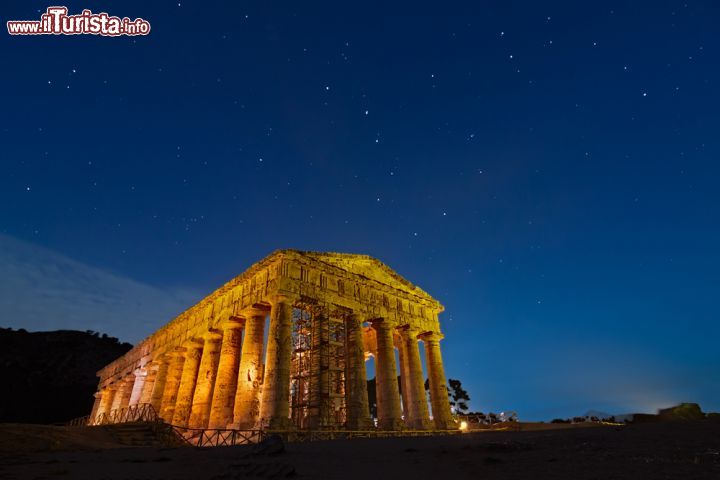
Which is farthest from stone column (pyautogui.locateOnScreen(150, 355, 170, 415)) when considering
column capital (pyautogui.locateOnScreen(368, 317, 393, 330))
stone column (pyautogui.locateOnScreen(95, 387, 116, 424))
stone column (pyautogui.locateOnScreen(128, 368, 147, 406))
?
column capital (pyautogui.locateOnScreen(368, 317, 393, 330))

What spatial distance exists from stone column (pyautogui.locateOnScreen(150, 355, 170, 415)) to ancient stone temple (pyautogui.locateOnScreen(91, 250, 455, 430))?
0.08 m

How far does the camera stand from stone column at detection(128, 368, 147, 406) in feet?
104

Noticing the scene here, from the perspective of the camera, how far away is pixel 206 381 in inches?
1004

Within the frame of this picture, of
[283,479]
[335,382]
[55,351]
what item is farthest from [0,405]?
[283,479]

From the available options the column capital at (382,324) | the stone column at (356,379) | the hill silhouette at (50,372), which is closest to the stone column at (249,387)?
the stone column at (356,379)

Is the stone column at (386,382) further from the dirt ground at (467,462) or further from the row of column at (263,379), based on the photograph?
the dirt ground at (467,462)

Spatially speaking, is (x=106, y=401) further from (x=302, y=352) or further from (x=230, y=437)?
(x=230, y=437)

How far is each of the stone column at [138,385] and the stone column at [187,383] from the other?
711 centimetres

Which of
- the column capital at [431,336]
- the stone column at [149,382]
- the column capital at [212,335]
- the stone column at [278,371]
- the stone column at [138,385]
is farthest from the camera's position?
the stone column at [138,385]

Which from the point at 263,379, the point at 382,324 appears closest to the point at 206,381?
the point at 263,379

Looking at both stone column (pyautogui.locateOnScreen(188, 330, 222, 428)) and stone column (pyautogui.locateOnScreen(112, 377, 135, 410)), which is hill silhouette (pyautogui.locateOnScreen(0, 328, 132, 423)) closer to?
stone column (pyautogui.locateOnScreen(112, 377, 135, 410))

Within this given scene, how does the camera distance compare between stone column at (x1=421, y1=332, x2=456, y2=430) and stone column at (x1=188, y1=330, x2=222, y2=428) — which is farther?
stone column at (x1=421, y1=332, x2=456, y2=430)

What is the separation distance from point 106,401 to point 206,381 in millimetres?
25424

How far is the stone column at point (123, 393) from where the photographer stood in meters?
37.2
